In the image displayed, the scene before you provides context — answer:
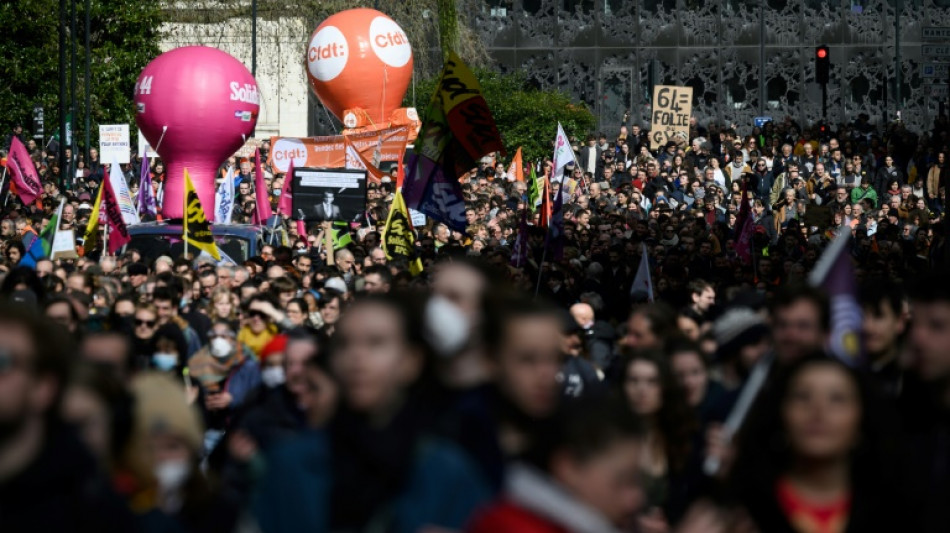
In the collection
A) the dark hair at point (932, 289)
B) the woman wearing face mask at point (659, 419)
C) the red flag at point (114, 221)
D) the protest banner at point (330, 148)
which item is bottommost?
the protest banner at point (330, 148)

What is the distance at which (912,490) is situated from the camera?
4.75 m

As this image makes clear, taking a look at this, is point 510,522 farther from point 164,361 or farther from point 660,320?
point 164,361

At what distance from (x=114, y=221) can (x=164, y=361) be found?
8587 millimetres

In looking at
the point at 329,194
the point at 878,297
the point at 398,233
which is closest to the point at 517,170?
the point at 329,194

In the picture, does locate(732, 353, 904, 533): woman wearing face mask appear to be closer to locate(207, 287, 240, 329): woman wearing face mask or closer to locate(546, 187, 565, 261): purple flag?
locate(207, 287, 240, 329): woman wearing face mask

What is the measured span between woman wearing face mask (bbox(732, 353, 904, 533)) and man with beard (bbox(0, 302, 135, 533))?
1.72 m

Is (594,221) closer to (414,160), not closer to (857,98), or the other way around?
(414,160)

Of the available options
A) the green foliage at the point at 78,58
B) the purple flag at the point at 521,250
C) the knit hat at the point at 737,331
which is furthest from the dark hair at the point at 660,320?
the green foliage at the point at 78,58

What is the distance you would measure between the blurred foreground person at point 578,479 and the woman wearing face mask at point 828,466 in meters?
0.75

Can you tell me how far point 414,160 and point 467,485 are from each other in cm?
1233

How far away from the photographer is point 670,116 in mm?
33656

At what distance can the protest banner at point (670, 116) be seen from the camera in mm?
33344

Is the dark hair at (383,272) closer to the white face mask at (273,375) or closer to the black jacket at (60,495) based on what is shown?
the white face mask at (273,375)

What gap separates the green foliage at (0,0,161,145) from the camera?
44562 millimetres
